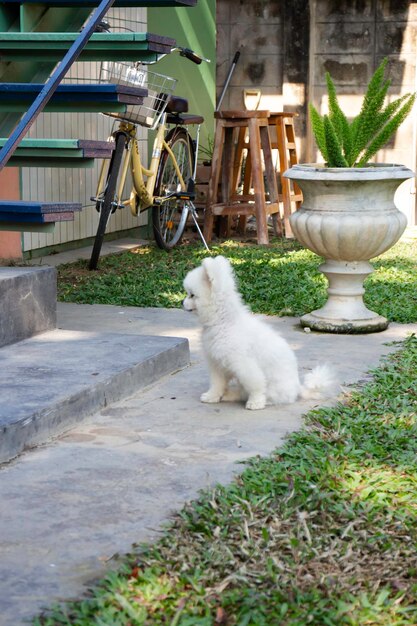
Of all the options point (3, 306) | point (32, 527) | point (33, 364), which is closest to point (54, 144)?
point (3, 306)

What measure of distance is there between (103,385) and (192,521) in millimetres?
1306

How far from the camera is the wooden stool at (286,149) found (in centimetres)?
980

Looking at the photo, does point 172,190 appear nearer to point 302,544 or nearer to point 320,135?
point 320,135

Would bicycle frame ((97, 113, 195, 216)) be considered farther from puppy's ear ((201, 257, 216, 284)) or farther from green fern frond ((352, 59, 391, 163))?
puppy's ear ((201, 257, 216, 284))

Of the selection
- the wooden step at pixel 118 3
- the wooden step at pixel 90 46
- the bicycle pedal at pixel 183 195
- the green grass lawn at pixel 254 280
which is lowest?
the green grass lawn at pixel 254 280

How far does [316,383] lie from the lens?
4.37 meters

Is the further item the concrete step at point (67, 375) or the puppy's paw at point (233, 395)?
the puppy's paw at point (233, 395)

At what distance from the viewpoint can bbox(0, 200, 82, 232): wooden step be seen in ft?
15.5

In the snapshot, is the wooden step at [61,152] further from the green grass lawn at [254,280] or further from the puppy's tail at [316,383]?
the puppy's tail at [316,383]

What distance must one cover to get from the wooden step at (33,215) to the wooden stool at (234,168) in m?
4.48

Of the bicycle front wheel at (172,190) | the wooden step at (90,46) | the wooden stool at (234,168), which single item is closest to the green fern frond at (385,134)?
the wooden step at (90,46)

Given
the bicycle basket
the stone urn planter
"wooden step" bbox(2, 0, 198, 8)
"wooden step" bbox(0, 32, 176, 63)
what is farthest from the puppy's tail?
the bicycle basket

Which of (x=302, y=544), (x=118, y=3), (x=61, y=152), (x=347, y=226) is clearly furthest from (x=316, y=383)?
(x=118, y=3)

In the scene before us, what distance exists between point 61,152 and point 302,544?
291 cm
